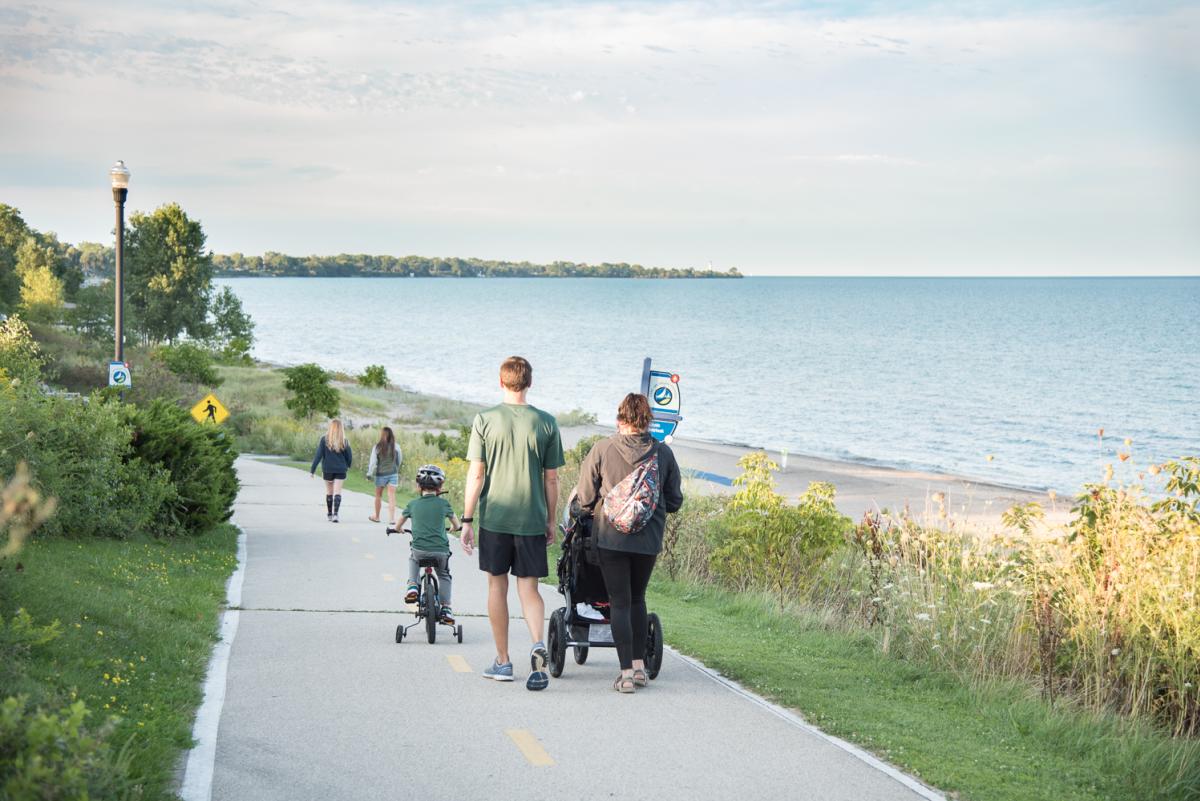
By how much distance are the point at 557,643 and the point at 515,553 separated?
33.8 inches

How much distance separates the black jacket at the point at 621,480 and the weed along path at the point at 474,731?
1053 millimetres

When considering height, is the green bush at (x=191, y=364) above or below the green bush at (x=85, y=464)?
below

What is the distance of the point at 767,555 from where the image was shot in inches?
545

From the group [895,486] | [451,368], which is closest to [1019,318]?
[451,368]

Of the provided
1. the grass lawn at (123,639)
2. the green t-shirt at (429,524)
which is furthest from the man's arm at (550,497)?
the grass lawn at (123,639)

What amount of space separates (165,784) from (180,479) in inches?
369

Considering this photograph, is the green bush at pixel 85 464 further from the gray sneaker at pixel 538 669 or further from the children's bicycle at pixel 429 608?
the gray sneaker at pixel 538 669

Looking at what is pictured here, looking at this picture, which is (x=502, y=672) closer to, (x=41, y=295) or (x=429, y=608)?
(x=429, y=608)

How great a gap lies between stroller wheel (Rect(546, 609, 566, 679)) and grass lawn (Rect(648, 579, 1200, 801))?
135cm

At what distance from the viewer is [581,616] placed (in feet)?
27.6

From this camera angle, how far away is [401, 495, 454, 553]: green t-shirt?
9781mm

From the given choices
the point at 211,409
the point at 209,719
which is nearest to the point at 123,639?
the point at 209,719

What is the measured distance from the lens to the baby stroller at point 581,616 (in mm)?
8227

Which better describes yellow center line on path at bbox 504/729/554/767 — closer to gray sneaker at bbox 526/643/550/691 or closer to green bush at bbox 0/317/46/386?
gray sneaker at bbox 526/643/550/691
